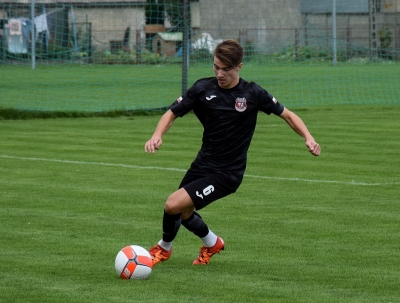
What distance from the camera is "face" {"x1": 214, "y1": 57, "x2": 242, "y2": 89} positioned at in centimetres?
731

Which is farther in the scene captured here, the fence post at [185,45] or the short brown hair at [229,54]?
the fence post at [185,45]

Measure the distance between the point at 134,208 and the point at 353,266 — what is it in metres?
3.41

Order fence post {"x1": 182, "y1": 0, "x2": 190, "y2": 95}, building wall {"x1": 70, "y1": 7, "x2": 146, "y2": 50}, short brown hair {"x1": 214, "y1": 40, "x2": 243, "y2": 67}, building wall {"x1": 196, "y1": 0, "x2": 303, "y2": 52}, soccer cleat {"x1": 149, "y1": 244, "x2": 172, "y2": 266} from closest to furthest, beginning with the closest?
short brown hair {"x1": 214, "y1": 40, "x2": 243, "y2": 67} → soccer cleat {"x1": 149, "y1": 244, "x2": 172, "y2": 266} → fence post {"x1": 182, "y1": 0, "x2": 190, "y2": 95} → building wall {"x1": 70, "y1": 7, "x2": 146, "y2": 50} → building wall {"x1": 196, "y1": 0, "x2": 303, "y2": 52}

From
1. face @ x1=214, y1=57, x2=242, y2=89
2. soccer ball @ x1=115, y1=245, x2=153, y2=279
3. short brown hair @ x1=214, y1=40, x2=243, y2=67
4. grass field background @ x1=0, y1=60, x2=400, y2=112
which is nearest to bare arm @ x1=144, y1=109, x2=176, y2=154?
face @ x1=214, y1=57, x2=242, y2=89

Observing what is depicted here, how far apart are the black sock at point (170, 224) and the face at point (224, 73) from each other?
3.49 ft

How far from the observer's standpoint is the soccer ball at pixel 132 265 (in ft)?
23.1

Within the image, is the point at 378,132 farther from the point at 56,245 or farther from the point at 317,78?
the point at 317,78

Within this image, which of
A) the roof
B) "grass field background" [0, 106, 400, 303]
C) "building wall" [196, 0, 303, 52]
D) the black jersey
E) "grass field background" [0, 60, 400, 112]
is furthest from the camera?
"building wall" [196, 0, 303, 52]

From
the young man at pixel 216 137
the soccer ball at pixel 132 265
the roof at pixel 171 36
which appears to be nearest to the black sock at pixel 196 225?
the young man at pixel 216 137

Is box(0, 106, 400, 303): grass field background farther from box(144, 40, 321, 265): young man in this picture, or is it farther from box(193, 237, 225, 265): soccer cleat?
box(144, 40, 321, 265): young man

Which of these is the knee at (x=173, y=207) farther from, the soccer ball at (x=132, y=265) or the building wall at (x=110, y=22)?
the building wall at (x=110, y=22)

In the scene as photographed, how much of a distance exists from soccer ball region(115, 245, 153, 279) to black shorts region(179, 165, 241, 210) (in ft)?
1.99

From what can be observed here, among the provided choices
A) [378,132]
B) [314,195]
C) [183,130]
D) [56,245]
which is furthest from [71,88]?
[56,245]

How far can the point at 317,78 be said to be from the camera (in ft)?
105
